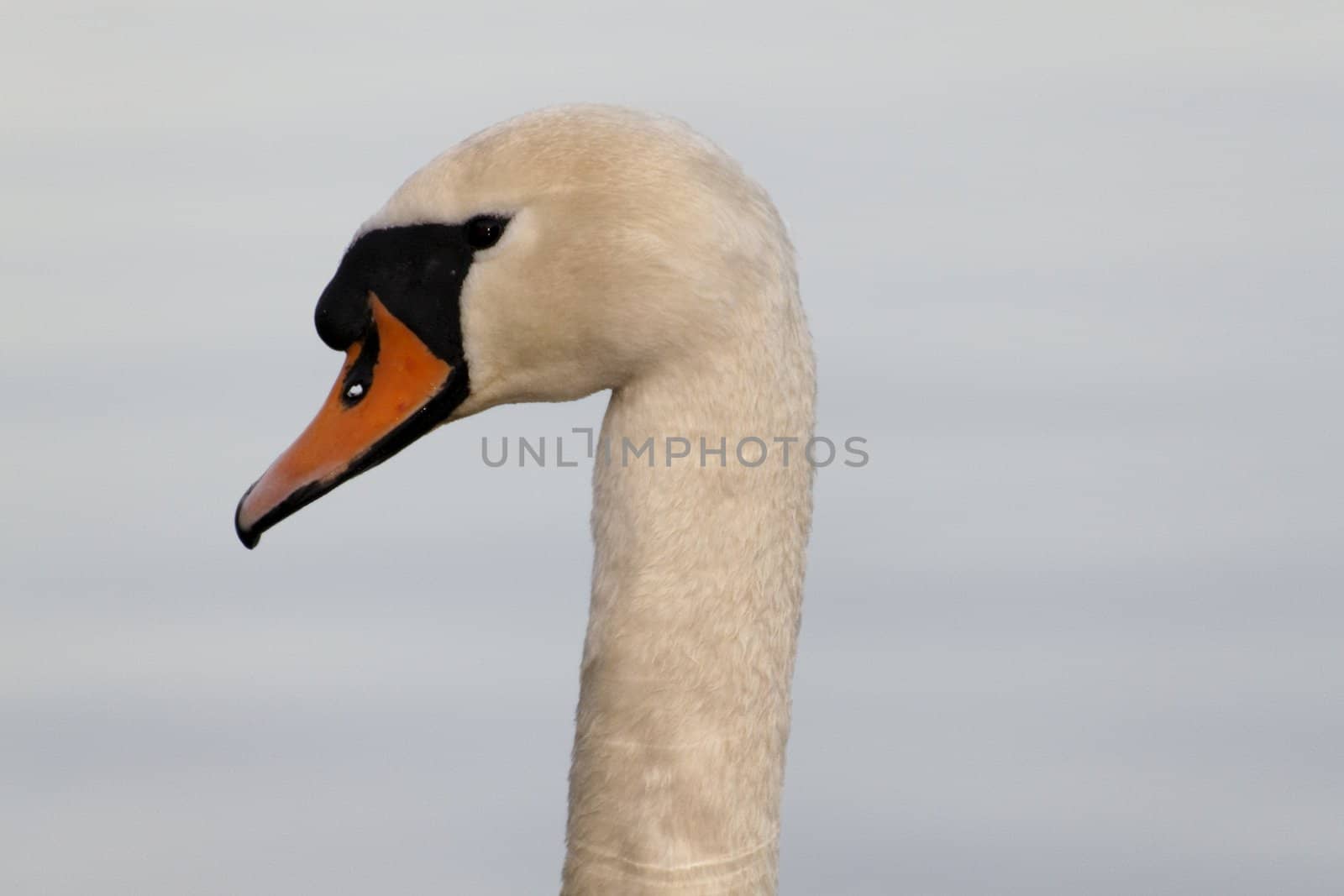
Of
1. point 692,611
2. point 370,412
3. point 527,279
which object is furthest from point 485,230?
point 692,611

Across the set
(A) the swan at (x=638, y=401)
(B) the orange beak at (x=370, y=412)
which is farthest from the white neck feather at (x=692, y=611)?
(B) the orange beak at (x=370, y=412)

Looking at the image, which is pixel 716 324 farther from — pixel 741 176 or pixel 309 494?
pixel 309 494

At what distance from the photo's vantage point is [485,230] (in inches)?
183

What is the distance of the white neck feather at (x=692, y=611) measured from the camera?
15.0 ft

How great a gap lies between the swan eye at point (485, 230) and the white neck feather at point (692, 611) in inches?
14.5

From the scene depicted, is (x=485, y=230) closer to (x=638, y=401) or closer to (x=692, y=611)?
(x=638, y=401)

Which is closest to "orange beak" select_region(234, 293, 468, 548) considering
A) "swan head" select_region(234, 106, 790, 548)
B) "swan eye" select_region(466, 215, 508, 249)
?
"swan head" select_region(234, 106, 790, 548)

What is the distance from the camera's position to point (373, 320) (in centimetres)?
475

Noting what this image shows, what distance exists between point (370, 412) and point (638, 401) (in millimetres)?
522

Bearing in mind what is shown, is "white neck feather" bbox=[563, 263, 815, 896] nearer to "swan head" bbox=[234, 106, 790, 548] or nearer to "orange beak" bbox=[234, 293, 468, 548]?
"swan head" bbox=[234, 106, 790, 548]

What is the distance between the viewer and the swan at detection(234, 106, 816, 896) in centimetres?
453

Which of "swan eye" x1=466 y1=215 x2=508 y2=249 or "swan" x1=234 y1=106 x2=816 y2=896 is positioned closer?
"swan" x1=234 y1=106 x2=816 y2=896

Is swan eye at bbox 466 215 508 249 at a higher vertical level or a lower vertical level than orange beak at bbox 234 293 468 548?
higher

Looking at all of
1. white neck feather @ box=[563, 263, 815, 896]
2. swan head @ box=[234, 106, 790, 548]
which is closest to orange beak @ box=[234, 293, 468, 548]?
swan head @ box=[234, 106, 790, 548]
